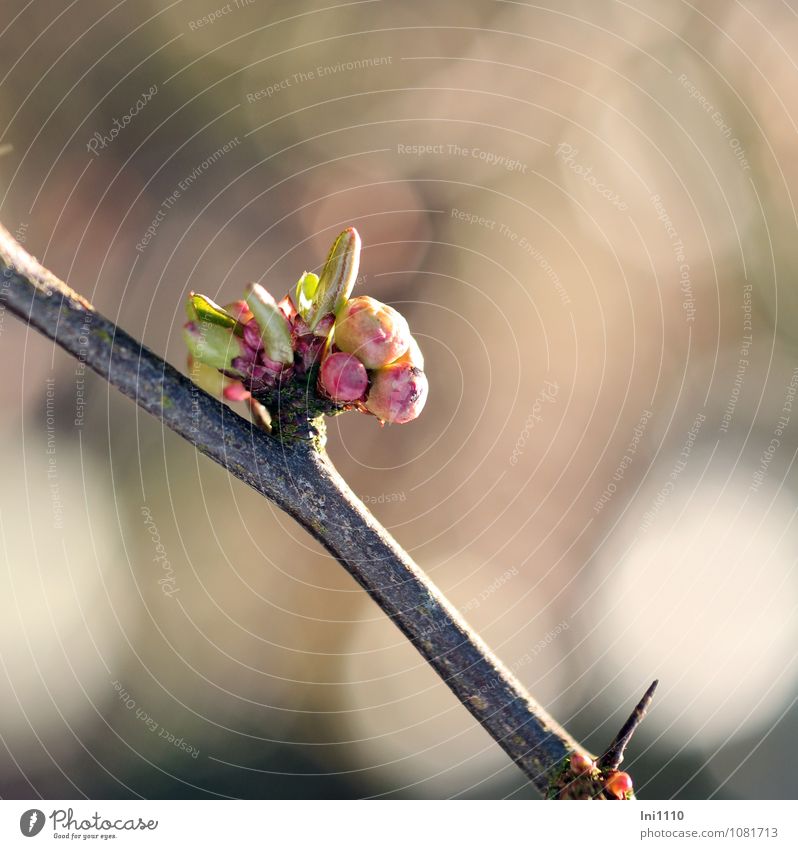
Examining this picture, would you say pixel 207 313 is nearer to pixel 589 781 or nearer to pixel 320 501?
pixel 320 501

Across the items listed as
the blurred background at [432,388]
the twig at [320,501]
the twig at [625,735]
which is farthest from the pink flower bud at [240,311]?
the blurred background at [432,388]

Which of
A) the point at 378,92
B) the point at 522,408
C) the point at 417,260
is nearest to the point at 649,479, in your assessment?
the point at 522,408

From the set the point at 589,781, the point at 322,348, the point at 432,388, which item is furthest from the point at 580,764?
the point at 432,388

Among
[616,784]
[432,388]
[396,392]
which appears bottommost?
[616,784]

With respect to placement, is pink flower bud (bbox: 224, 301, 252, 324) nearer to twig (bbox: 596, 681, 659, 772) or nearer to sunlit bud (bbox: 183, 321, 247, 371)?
sunlit bud (bbox: 183, 321, 247, 371)

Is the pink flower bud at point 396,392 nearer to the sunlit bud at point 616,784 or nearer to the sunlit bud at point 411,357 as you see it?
the sunlit bud at point 411,357

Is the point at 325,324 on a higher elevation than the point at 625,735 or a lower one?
higher

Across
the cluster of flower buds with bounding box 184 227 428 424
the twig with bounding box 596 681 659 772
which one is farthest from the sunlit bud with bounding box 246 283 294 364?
the twig with bounding box 596 681 659 772
